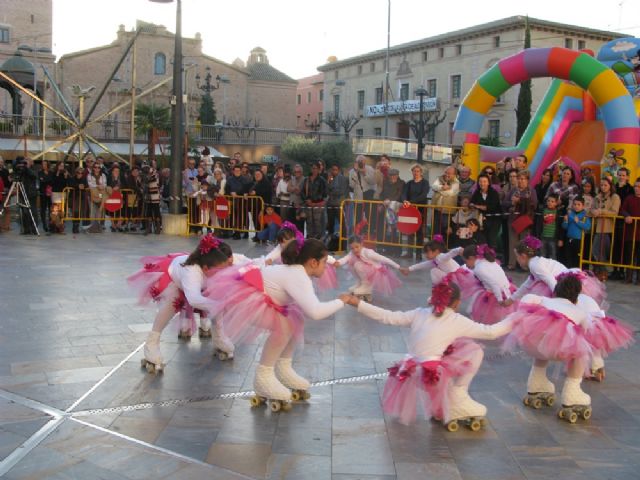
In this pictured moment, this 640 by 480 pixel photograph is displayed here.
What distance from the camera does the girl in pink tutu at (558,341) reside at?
5.66m

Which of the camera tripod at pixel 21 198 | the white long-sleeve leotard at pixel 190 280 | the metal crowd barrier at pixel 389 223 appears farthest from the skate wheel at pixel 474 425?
the camera tripod at pixel 21 198

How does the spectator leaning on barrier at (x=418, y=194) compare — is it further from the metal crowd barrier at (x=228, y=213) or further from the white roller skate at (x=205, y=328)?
the white roller skate at (x=205, y=328)

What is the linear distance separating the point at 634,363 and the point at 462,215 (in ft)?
21.0

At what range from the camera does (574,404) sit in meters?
5.73

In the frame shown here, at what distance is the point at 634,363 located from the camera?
741cm

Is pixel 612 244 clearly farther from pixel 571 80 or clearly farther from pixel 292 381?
pixel 292 381

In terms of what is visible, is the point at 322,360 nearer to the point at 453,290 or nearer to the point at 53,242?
the point at 453,290

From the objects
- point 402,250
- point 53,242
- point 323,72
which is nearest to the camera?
point 402,250

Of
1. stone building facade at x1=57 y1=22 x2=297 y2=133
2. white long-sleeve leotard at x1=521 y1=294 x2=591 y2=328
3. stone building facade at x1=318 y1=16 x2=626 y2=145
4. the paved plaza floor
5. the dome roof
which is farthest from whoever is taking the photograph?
stone building facade at x1=57 y1=22 x2=297 y2=133

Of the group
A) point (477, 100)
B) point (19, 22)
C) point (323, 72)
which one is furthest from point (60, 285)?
point (323, 72)

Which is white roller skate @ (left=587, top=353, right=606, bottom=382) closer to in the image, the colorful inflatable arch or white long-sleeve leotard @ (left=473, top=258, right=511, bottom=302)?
Result: white long-sleeve leotard @ (left=473, top=258, right=511, bottom=302)

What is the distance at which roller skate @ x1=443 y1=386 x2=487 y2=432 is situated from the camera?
545cm

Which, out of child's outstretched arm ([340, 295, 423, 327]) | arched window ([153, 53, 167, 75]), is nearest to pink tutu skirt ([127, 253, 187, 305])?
child's outstretched arm ([340, 295, 423, 327])

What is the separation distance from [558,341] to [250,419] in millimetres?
2415
